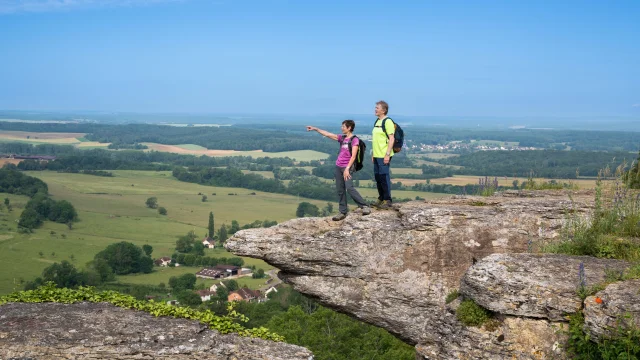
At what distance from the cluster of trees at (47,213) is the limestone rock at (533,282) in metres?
91.9

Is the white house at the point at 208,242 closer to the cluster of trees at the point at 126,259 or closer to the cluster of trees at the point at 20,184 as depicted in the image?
the cluster of trees at the point at 126,259

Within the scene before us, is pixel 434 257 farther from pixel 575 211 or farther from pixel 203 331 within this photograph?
pixel 203 331

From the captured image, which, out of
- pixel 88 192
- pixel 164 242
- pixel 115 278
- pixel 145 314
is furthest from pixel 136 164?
pixel 145 314

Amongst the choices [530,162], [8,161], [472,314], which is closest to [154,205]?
[530,162]

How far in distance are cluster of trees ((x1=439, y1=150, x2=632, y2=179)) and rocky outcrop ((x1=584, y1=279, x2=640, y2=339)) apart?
56022 mm

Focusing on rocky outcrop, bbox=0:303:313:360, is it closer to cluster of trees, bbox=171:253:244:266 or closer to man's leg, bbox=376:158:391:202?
man's leg, bbox=376:158:391:202

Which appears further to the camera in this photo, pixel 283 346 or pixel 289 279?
pixel 289 279

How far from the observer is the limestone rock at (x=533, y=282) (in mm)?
10617

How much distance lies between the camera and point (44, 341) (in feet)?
37.1

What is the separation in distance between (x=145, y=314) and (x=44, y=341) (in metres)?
2.18

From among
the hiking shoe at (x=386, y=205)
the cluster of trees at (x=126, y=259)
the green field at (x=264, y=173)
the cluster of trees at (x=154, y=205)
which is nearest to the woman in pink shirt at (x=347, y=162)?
the hiking shoe at (x=386, y=205)

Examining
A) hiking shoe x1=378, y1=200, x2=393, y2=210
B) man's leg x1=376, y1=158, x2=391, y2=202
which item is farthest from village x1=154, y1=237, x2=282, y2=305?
man's leg x1=376, y1=158, x2=391, y2=202

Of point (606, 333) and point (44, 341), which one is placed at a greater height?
point (606, 333)

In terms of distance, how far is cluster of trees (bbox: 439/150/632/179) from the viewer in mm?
72125
